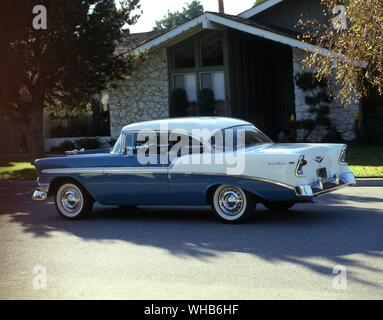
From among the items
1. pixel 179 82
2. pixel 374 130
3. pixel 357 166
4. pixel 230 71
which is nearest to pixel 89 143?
pixel 179 82

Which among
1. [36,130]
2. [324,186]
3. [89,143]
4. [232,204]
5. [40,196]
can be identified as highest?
[36,130]

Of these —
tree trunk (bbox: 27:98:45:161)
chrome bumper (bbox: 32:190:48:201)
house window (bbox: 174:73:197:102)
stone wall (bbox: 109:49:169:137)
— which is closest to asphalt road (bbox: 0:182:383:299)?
chrome bumper (bbox: 32:190:48:201)

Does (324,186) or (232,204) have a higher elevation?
(324,186)

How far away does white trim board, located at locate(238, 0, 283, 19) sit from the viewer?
82.5ft

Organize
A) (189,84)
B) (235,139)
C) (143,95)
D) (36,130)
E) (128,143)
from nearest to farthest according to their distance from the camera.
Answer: (235,139) < (128,143) < (36,130) < (189,84) < (143,95)

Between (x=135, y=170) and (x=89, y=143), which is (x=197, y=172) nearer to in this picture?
(x=135, y=170)

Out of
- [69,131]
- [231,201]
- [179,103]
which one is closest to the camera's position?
[231,201]

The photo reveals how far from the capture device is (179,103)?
24906mm

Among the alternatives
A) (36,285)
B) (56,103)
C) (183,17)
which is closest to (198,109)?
(56,103)

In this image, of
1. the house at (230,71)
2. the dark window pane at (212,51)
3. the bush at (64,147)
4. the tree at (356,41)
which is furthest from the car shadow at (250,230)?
the bush at (64,147)

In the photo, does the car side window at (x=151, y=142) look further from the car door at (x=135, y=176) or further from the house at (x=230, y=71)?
the house at (x=230, y=71)

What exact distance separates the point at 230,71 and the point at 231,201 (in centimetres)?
1546

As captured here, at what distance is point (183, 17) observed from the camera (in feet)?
311

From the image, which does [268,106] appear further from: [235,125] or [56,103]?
[235,125]
